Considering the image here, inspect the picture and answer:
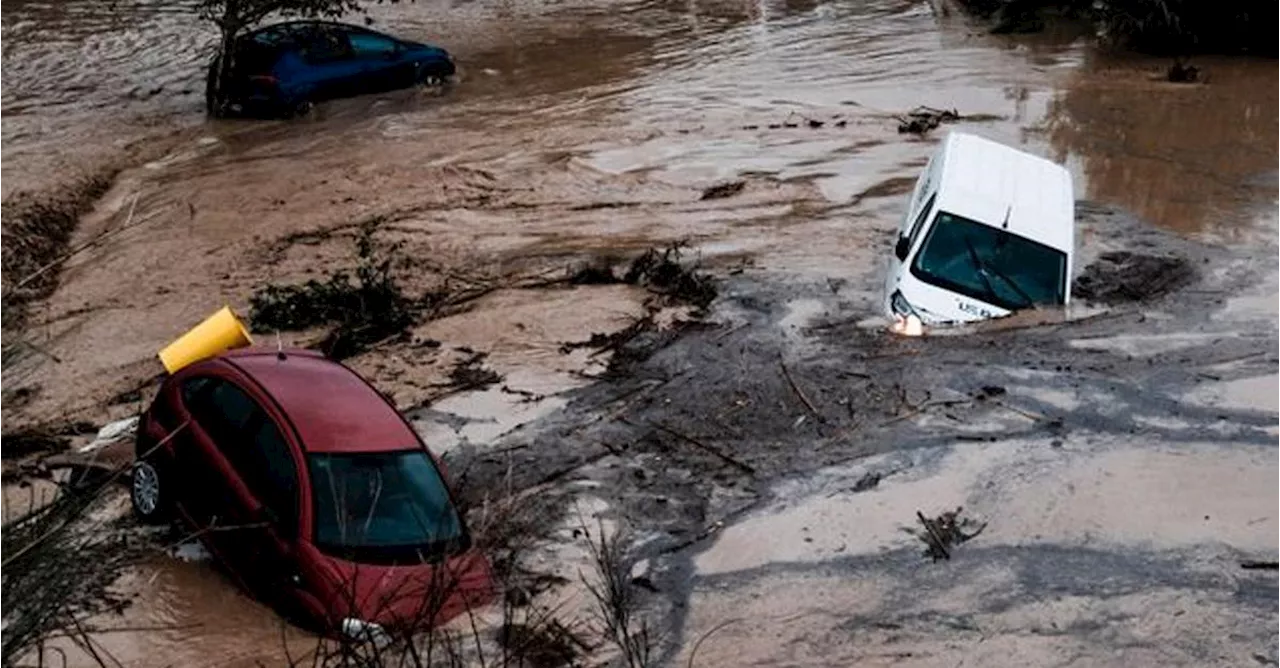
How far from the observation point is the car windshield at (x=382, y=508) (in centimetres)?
938

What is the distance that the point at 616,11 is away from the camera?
106ft

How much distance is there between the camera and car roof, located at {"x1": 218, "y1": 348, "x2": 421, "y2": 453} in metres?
9.86

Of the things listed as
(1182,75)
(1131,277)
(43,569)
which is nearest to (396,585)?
(43,569)

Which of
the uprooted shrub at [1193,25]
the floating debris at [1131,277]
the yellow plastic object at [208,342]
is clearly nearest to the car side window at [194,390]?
the yellow plastic object at [208,342]

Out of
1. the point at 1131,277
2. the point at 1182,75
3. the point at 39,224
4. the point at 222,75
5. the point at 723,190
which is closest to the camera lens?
the point at 1131,277

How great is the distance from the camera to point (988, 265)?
46.7 feet

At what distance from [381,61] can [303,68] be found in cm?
146

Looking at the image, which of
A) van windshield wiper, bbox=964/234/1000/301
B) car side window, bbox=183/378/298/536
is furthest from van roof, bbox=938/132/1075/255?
car side window, bbox=183/378/298/536

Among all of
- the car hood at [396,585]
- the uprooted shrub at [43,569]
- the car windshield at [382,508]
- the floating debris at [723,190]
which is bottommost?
the floating debris at [723,190]

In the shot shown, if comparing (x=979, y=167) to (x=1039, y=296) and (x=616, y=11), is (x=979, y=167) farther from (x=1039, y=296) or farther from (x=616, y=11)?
(x=616, y=11)

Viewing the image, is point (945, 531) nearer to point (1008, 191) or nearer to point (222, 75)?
point (1008, 191)

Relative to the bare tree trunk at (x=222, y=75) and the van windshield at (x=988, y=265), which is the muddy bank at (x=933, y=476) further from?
the bare tree trunk at (x=222, y=75)

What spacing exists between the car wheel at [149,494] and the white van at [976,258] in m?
6.83

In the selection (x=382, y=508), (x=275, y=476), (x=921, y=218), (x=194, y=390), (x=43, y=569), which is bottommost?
(x=382, y=508)
